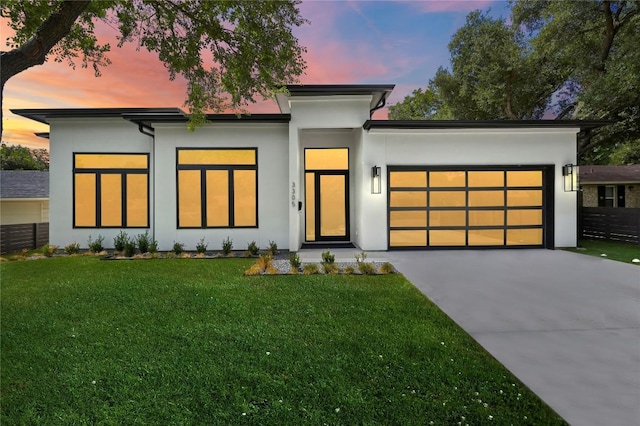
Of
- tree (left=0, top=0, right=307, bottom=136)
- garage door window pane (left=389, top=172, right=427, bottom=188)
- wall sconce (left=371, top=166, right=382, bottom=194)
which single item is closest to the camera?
tree (left=0, top=0, right=307, bottom=136)

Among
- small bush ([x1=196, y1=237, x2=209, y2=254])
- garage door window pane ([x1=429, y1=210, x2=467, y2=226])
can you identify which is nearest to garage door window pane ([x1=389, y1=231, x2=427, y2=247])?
garage door window pane ([x1=429, y1=210, x2=467, y2=226])

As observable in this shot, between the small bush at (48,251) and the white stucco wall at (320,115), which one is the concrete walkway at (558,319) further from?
the small bush at (48,251)

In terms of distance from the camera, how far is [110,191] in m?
10.2

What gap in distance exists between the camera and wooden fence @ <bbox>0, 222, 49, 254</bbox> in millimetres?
10422

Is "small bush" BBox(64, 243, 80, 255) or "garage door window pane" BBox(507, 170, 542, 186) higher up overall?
"garage door window pane" BBox(507, 170, 542, 186)

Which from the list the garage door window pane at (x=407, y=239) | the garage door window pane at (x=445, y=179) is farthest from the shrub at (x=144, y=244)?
the garage door window pane at (x=445, y=179)

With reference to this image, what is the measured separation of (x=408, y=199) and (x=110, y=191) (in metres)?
8.77

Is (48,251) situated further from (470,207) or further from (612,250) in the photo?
(612,250)

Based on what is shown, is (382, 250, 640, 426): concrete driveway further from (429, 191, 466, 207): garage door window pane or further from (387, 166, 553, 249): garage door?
(429, 191, 466, 207): garage door window pane

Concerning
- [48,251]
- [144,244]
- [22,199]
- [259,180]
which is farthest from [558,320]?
[22,199]

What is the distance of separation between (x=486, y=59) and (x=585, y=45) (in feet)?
11.7

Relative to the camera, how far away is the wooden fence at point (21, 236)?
1042 centimetres

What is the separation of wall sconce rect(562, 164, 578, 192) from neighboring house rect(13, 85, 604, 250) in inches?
4.6

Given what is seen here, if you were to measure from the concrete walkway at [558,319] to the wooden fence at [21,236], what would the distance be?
1148 centimetres
